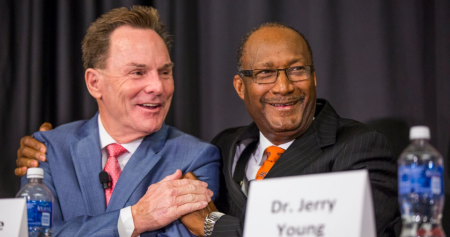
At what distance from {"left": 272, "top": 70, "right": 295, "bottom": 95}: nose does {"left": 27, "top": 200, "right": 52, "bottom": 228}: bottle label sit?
3.53 feet

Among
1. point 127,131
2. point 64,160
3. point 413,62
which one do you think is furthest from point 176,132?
point 413,62

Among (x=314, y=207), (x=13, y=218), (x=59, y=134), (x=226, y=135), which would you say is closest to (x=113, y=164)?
(x=59, y=134)

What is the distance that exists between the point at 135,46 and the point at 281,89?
692mm

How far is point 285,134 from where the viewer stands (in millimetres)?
2467

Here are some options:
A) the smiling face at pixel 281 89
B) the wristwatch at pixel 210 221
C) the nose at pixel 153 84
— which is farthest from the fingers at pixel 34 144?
the smiling face at pixel 281 89

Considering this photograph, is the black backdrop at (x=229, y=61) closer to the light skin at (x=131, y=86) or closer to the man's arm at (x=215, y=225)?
the light skin at (x=131, y=86)

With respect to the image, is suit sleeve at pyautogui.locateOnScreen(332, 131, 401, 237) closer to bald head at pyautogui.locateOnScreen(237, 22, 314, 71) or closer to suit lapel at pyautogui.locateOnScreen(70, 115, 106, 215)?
bald head at pyautogui.locateOnScreen(237, 22, 314, 71)

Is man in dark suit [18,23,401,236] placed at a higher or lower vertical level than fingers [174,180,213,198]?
higher

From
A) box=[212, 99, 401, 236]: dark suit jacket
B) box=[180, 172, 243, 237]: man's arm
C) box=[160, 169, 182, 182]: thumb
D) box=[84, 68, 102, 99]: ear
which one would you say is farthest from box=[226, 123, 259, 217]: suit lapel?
box=[84, 68, 102, 99]: ear

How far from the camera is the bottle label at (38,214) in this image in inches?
73.6

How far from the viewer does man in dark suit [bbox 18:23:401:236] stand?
7.04 ft

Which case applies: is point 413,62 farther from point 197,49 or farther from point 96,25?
point 96,25

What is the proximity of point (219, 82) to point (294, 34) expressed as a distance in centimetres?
72

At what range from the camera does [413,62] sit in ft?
8.79
